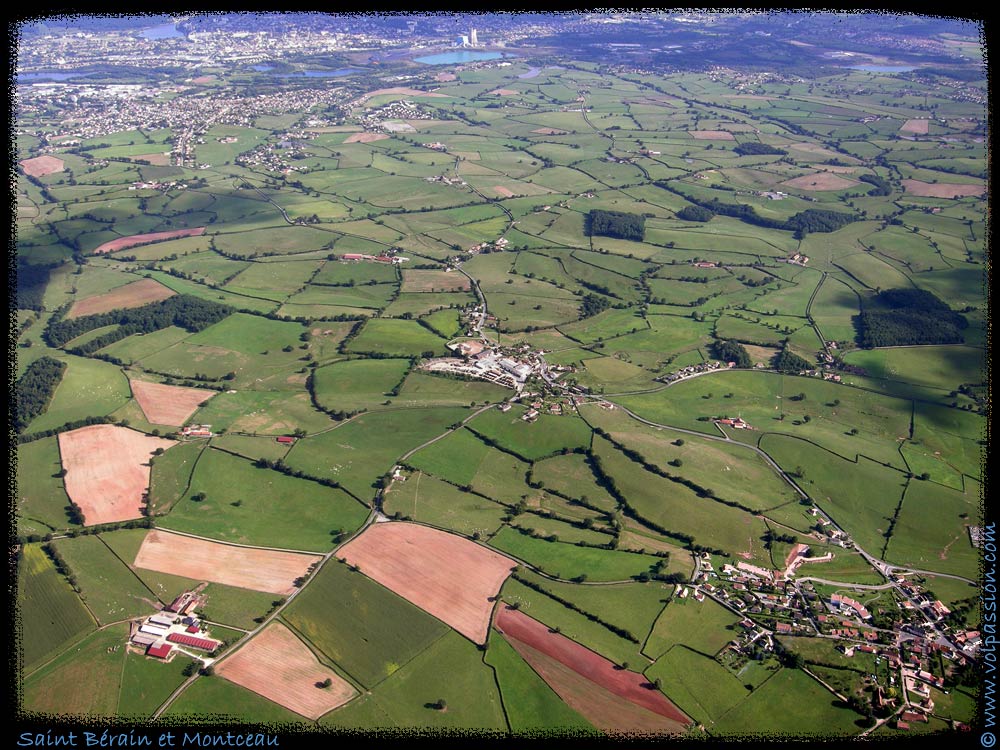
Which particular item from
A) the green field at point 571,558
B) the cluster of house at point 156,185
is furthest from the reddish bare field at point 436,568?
the cluster of house at point 156,185

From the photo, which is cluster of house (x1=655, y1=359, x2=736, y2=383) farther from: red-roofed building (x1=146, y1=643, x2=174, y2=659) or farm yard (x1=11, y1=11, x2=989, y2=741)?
red-roofed building (x1=146, y1=643, x2=174, y2=659)

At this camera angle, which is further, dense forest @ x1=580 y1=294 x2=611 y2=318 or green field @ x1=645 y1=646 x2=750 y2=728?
dense forest @ x1=580 y1=294 x2=611 y2=318

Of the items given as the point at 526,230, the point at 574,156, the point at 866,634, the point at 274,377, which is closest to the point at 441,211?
the point at 526,230

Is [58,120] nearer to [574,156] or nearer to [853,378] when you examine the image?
[574,156]

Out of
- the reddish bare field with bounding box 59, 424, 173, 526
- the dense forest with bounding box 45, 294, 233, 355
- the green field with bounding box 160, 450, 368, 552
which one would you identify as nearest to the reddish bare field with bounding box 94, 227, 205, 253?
the dense forest with bounding box 45, 294, 233, 355

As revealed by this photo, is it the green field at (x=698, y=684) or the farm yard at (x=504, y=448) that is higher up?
the farm yard at (x=504, y=448)

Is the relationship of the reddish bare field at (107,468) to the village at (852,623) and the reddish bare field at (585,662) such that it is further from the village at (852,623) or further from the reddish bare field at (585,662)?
the village at (852,623)

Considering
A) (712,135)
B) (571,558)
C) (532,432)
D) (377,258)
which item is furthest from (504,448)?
(712,135)
